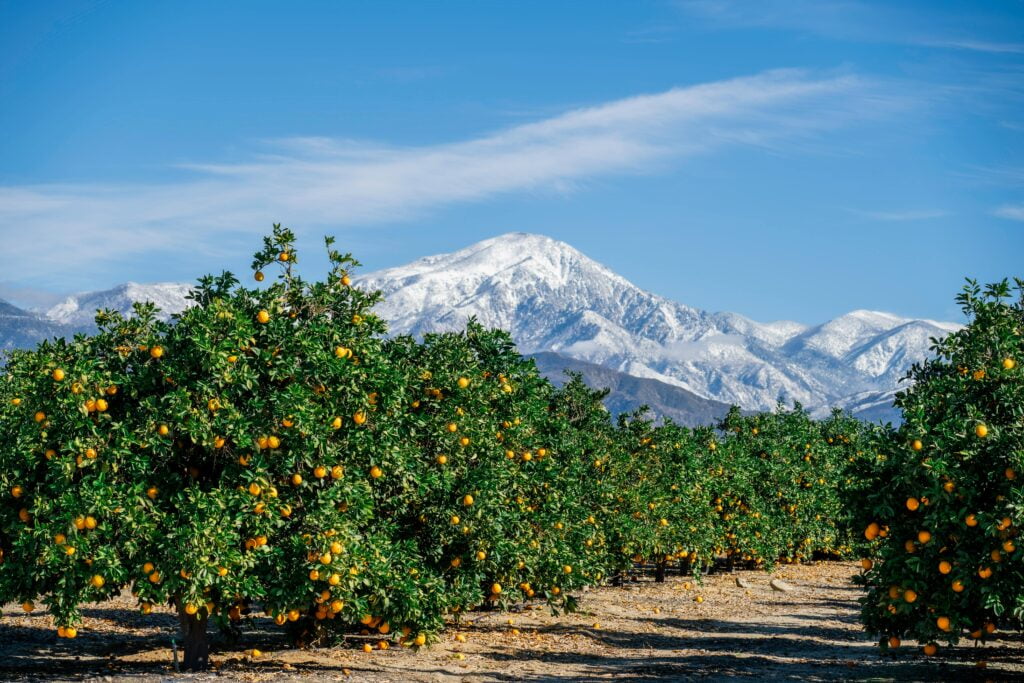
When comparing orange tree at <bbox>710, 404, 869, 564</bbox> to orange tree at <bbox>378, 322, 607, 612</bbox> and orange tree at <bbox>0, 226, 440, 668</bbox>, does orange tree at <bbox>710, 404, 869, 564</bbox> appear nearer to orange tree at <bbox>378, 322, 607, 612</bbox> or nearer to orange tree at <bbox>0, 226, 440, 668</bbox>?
orange tree at <bbox>378, 322, 607, 612</bbox>

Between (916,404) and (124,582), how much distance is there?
10.3 m

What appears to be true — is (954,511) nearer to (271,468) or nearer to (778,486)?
(271,468)

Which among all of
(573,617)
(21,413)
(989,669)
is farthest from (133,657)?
(989,669)

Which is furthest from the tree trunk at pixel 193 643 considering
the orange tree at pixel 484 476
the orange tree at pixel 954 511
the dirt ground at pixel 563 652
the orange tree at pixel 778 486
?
the orange tree at pixel 778 486

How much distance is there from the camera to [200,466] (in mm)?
12812

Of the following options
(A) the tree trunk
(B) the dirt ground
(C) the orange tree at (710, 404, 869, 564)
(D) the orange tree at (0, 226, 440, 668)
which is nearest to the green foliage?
(D) the orange tree at (0, 226, 440, 668)

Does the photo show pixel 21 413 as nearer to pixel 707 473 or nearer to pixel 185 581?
pixel 185 581

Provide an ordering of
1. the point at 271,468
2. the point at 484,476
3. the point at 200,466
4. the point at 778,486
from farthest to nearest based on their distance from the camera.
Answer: the point at 778,486, the point at 484,476, the point at 200,466, the point at 271,468

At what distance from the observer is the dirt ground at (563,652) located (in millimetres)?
14312

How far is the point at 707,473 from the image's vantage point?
28.8 metres

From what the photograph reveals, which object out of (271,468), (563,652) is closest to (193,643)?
(271,468)

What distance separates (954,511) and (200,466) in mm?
9117

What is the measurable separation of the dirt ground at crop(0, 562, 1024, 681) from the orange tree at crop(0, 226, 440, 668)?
6.04ft

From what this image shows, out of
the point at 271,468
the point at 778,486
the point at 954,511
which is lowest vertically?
the point at 778,486
